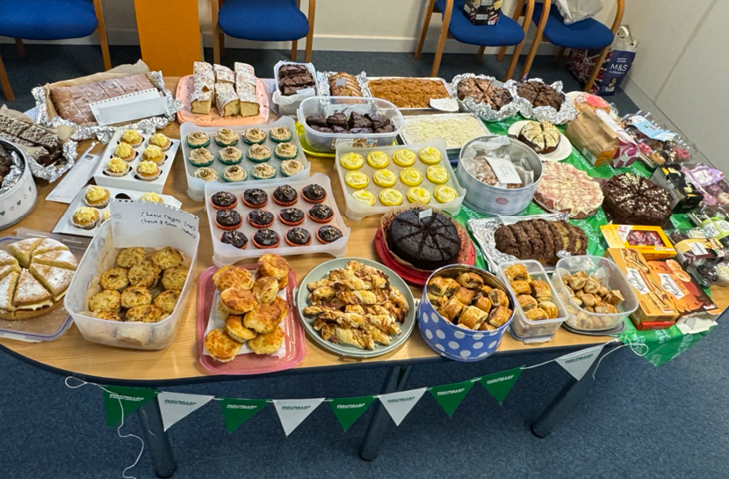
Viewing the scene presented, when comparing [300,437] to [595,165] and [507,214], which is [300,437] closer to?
[507,214]

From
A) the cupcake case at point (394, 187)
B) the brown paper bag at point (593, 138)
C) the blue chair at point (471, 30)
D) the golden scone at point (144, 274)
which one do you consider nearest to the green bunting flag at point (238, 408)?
the golden scone at point (144, 274)

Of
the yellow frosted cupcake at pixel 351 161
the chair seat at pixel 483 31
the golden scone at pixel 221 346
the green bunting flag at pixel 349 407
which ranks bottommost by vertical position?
the green bunting flag at pixel 349 407

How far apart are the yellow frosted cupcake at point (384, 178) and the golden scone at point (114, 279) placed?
3.46 feet

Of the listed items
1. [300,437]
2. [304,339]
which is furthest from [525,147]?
[300,437]

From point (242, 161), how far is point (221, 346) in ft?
3.15

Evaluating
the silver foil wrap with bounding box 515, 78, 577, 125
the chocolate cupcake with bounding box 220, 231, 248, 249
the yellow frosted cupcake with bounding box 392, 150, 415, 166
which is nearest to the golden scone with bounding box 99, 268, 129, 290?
the chocolate cupcake with bounding box 220, 231, 248, 249

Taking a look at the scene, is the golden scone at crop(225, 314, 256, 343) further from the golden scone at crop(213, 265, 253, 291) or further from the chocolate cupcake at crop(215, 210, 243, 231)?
the chocolate cupcake at crop(215, 210, 243, 231)

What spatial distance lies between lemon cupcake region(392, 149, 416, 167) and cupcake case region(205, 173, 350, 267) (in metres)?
0.38

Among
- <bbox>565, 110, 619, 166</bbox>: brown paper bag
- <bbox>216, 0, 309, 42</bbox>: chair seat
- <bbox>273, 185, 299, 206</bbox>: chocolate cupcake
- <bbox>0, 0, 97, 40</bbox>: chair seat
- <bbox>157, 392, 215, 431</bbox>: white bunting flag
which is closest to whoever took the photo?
<bbox>157, 392, 215, 431</bbox>: white bunting flag

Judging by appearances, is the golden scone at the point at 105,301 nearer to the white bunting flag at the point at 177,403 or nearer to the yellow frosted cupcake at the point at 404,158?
the white bunting flag at the point at 177,403

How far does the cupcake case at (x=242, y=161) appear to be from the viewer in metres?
2.07

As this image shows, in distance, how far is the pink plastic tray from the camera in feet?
5.14

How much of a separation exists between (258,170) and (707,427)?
256 centimetres

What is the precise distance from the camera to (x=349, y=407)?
1840 mm
